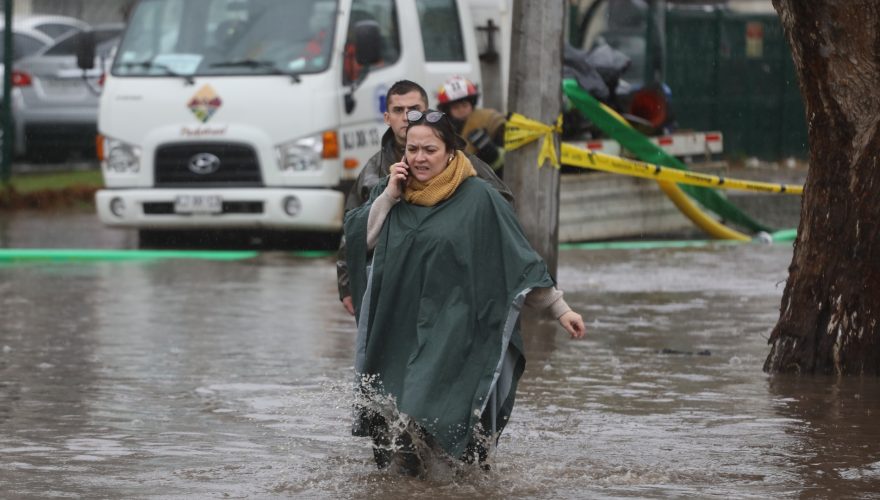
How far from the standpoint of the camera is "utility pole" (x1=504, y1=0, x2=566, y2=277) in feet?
38.0

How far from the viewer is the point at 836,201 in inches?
363

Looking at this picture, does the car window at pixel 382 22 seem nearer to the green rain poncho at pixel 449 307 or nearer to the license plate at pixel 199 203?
the license plate at pixel 199 203

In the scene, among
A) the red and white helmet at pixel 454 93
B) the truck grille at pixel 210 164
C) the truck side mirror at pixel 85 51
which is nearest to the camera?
the red and white helmet at pixel 454 93

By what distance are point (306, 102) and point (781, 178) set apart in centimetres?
1049

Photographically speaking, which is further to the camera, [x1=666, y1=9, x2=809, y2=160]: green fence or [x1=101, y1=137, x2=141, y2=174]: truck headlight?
[x1=666, y1=9, x2=809, y2=160]: green fence

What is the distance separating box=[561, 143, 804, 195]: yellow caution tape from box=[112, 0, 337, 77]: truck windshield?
7.23ft

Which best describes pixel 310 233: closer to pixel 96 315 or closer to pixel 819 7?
pixel 96 315

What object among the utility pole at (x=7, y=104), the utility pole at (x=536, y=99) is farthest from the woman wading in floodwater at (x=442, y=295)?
the utility pole at (x=7, y=104)

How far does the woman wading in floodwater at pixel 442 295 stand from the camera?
676 cm

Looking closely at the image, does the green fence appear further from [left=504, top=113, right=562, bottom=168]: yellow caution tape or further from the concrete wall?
[left=504, top=113, right=562, bottom=168]: yellow caution tape

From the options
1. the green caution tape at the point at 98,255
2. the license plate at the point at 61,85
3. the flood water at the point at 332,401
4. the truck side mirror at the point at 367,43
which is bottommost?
the green caution tape at the point at 98,255

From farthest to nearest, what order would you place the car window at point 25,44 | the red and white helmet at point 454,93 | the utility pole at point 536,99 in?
1. the car window at point 25,44
2. the red and white helmet at point 454,93
3. the utility pole at point 536,99

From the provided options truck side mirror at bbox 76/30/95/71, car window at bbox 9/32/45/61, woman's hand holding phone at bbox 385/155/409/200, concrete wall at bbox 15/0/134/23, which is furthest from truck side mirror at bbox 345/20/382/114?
concrete wall at bbox 15/0/134/23

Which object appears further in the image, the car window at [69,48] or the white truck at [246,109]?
the car window at [69,48]
